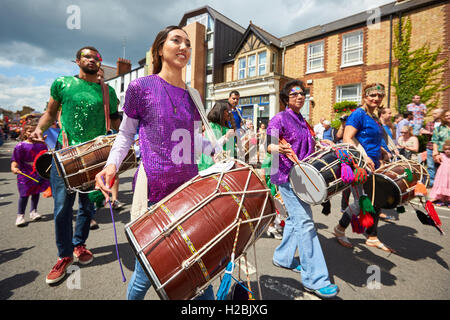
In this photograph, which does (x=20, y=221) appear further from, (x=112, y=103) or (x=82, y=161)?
(x=112, y=103)

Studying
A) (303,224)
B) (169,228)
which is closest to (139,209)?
(169,228)

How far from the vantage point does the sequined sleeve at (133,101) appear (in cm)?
146

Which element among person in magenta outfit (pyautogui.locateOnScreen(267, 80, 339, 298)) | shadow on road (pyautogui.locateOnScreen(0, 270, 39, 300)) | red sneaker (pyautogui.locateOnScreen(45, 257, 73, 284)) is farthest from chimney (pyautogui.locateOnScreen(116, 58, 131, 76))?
person in magenta outfit (pyautogui.locateOnScreen(267, 80, 339, 298))

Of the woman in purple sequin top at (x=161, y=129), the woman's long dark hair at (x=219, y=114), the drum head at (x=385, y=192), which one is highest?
the woman's long dark hair at (x=219, y=114)

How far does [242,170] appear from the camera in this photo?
1496mm

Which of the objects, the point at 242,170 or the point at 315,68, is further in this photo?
the point at 315,68

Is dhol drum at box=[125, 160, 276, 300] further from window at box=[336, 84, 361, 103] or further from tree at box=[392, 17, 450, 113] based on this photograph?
window at box=[336, 84, 361, 103]

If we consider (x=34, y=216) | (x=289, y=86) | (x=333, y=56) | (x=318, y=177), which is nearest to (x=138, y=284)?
(x=318, y=177)

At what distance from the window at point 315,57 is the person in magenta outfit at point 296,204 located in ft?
47.1

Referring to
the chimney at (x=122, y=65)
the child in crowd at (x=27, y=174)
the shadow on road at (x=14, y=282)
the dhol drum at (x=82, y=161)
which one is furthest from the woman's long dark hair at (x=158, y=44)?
the chimney at (x=122, y=65)

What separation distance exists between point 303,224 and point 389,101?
43.9ft

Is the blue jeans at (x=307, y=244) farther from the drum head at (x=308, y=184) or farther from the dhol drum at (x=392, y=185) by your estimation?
the dhol drum at (x=392, y=185)

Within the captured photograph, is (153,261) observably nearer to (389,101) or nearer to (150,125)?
(150,125)

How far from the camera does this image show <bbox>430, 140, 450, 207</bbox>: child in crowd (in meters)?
5.25
